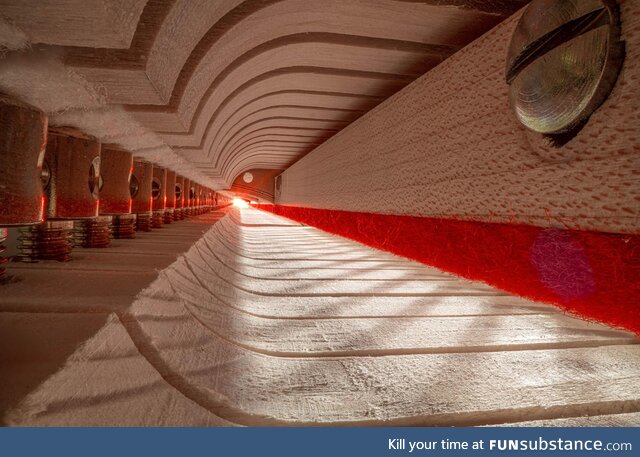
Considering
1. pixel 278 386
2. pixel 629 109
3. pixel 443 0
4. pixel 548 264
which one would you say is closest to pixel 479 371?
pixel 278 386

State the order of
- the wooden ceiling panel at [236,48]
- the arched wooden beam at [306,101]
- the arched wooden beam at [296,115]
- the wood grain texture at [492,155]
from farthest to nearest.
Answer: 1. the arched wooden beam at [296,115]
2. the arched wooden beam at [306,101]
3. the wood grain texture at [492,155]
4. the wooden ceiling panel at [236,48]

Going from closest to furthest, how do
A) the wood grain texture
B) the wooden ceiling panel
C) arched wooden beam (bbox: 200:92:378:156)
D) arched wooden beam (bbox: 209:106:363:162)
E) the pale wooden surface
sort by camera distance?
1. the pale wooden surface
2. the wooden ceiling panel
3. the wood grain texture
4. arched wooden beam (bbox: 200:92:378:156)
5. arched wooden beam (bbox: 209:106:363:162)

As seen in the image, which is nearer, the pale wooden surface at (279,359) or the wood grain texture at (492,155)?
the pale wooden surface at (279,359)

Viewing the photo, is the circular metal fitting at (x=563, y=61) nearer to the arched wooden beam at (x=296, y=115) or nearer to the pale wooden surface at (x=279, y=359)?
the pale wooden surface at (x=279, y=359)

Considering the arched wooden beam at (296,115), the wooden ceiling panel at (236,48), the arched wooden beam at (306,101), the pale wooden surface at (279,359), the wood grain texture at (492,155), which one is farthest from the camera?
the arched wooden beam at (296,115)

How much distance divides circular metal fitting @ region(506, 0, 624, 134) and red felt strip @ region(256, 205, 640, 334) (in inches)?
19.6

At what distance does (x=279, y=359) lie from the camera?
975mm

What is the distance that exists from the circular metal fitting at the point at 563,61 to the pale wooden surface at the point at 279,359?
34.0 inches

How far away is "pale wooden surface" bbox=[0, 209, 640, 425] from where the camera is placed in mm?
656

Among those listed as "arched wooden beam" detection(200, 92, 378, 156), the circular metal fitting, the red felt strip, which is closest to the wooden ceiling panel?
"arched wooden beam" detection(200, 92, 378, 156)

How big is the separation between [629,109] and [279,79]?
2.60 metres

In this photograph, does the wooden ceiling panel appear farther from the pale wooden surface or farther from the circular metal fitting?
the pale wooden surface

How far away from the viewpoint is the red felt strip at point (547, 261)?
125 cm

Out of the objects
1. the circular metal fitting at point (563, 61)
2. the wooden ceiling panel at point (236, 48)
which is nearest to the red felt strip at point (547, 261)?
the circular metal fitting at point (563, 61)
